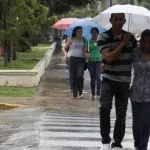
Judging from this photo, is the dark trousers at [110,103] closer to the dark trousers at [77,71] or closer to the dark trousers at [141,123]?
the dark trousers at [141,123]

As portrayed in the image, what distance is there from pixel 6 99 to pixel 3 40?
19.5 ft

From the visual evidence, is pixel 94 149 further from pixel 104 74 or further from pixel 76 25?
pixel 76 25

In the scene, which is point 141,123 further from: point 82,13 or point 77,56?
point 82,13

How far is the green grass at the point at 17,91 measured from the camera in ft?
42.6

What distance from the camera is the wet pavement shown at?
23.4 ft

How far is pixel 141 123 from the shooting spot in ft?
20.6

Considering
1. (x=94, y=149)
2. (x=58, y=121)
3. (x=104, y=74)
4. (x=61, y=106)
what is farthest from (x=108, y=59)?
(x=61, y=106)

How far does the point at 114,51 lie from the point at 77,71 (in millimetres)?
6566

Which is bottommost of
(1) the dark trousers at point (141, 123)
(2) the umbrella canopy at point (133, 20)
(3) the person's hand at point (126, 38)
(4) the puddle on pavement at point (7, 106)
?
(4) the puddle on pavement at point (7, 106)

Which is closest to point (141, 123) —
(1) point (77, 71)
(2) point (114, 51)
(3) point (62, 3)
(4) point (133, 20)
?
(2) point (114, 51)

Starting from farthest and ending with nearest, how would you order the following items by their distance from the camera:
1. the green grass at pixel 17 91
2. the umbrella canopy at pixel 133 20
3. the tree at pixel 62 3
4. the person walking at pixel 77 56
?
the tree at pixel 62 3
the green grass at pixel 17 91
the person walking at pixel 77 56
the umbrella canopy at pixel 133 20

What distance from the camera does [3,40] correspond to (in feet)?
58.3

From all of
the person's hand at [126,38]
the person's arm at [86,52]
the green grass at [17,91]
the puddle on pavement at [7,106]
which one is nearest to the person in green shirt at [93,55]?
the person's arm at [86,52]

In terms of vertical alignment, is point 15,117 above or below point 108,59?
below
